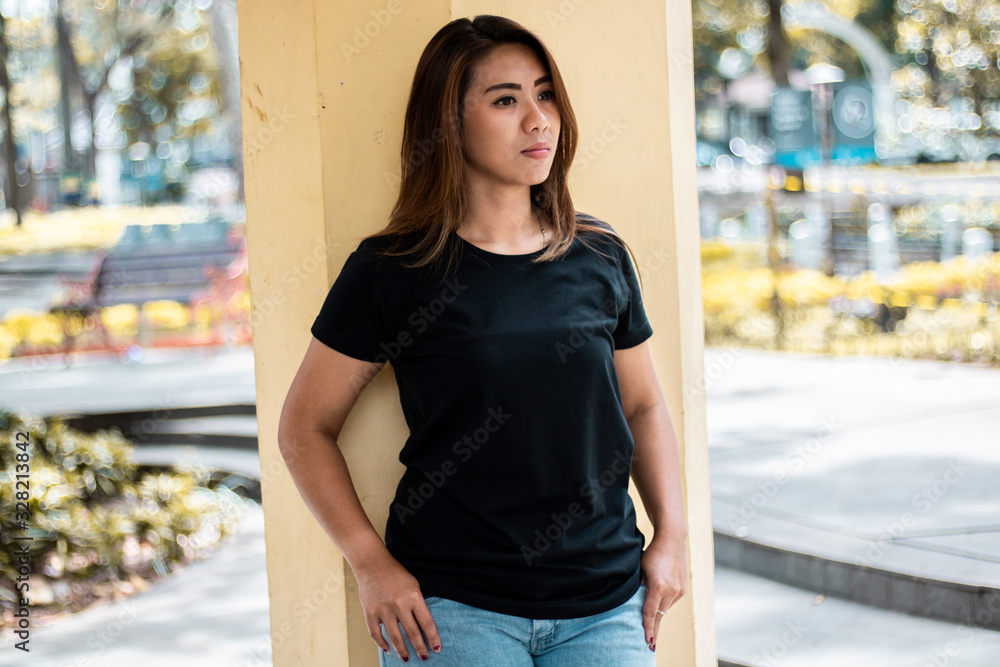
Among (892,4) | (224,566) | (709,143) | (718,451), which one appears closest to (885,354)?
(718,451)

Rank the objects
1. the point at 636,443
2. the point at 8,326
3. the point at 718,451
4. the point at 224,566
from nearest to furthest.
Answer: the point at 636,443 → the point at 224,566 → the point at 718,451 → the point at 8,326

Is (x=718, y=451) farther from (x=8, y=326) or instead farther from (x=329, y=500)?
(x=8, y=326)

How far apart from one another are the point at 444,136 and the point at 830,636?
2.95 m

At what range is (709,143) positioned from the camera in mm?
A: 32000

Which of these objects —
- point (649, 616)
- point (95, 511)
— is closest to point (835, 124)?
point (95, 511)

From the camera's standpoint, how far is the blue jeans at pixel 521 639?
1.59 m

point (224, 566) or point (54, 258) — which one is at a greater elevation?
point (54, 258)

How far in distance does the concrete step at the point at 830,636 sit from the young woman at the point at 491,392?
2.09 meters

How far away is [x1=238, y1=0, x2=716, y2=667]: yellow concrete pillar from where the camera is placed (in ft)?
7.30

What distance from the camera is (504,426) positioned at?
164 centimetres

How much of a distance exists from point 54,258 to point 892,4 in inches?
838

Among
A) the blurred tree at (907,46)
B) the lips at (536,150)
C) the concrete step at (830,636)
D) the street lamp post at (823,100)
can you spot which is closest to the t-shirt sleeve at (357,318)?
the lips at (536,150)

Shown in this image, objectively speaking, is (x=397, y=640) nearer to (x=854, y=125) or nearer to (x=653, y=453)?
(x=653, y=453)

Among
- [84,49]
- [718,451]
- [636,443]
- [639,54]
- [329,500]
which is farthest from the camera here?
[84,49]
